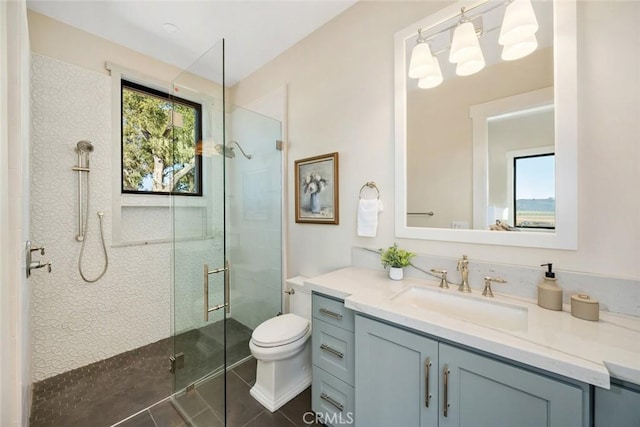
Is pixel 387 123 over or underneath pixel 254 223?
over

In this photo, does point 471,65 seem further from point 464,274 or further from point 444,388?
point 444,388

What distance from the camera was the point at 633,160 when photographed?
3.14 ft

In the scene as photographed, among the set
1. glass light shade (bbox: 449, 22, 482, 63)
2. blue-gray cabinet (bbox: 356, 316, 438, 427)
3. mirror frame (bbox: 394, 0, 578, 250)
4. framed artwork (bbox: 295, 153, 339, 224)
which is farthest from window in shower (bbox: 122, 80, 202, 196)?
mirror frame (bbox: 394, 0, 578, 250)

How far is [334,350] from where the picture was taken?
1338 millimetres

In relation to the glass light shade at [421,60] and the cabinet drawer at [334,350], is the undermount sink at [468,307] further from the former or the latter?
the glass light shade at [421,60]

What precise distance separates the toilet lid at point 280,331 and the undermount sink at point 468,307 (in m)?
0.81

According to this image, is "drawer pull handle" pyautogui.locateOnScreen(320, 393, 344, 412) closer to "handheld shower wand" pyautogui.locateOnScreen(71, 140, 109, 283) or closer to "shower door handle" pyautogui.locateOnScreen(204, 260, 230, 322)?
"shower door handle" pyautogui.locateOnScreen(204, 260, 230, 322)

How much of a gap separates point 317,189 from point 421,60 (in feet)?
3.70

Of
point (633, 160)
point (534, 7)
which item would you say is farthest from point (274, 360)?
point (534, 7)

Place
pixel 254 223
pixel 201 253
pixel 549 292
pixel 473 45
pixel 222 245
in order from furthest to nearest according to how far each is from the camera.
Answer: pixel 254 223 < pixel 201 253 < pixel 222 245 < pixel 473 45 < pixel 549 292

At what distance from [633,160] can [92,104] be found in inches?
133

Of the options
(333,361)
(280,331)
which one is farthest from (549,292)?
(280,331)

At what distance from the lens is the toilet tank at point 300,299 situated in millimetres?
1937

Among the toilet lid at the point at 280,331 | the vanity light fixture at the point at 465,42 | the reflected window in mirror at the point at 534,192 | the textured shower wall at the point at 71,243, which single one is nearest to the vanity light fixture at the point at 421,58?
the vanity light fixture at the point at 465,42
